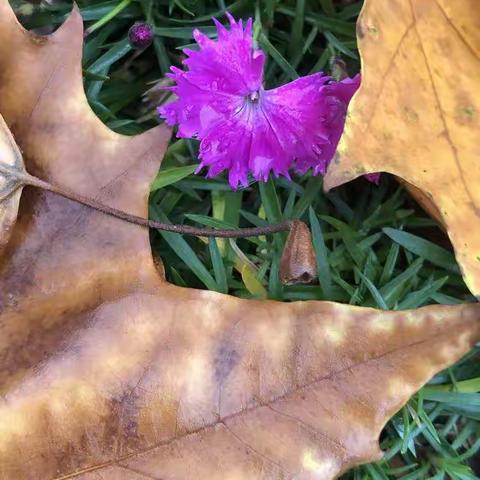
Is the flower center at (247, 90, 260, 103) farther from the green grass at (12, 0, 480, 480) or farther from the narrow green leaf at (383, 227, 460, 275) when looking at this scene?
the narrow green leaf at (383, 227, 460, 275)

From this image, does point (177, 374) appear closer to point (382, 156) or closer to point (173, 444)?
point (173, 444)

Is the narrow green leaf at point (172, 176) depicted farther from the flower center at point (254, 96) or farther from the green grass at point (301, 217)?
the flower center at point (254, 96)

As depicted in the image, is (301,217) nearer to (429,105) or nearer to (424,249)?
(424,249)

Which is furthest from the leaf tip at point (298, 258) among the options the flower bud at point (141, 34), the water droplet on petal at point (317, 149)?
the flower bud at point (141, 34)

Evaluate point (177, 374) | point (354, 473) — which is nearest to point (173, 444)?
point (177, 374)

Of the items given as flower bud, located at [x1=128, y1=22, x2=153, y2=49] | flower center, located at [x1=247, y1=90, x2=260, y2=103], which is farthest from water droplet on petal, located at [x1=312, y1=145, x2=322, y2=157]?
flower bud, located at [x1=128, y1=22, x2=153, y2=49]

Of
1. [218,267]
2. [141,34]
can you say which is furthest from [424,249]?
[141,34]
